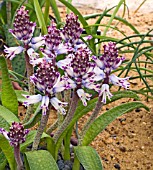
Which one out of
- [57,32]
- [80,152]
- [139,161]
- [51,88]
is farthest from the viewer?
[139,161]

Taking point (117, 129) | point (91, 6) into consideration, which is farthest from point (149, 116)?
point (91, 6)

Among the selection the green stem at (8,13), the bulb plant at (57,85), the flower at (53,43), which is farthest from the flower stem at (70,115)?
the green stem at (8,13)

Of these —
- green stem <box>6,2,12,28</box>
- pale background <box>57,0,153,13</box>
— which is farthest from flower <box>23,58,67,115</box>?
pale background <box>57,0,153,13</box>

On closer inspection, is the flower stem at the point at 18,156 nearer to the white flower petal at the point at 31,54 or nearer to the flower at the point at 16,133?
the flower at the point at 16,133

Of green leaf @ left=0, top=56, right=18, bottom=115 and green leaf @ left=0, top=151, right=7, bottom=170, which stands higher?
green leaf @ left=0, top=56, right=18, bottom=115

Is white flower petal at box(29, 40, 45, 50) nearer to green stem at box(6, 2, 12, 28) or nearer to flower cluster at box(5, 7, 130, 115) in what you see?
flower cluster at box(5, 7, 130, 115)

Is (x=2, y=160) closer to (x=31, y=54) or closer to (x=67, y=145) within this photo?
(x=67, y=145)

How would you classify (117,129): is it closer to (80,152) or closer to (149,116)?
(149,116)
